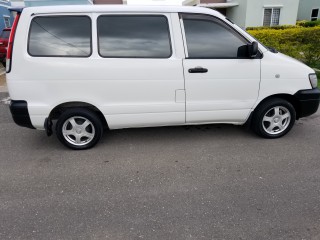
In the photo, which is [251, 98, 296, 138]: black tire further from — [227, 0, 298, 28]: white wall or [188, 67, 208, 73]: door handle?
[227, 0, 298, 28]: white wall

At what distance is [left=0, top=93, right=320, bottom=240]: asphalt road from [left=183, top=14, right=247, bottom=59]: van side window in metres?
1.32

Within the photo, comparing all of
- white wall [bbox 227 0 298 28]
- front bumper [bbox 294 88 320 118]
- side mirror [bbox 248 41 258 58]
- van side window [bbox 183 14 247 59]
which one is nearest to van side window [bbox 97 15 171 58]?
van side window [bbox 183 14 247 59]

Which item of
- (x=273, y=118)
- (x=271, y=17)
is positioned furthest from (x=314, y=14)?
(x=273, y=118)

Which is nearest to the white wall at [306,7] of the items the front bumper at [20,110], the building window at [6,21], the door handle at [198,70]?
the building window at [6,21]

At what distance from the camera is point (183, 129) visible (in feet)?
14.5

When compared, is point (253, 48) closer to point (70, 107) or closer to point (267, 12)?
point (70, 107)

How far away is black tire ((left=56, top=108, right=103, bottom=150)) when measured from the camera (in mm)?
3568

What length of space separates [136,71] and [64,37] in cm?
104

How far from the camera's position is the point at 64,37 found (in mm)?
3375

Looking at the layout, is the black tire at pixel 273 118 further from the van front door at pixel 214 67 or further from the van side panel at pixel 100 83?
the van side panel at pixel 100 83

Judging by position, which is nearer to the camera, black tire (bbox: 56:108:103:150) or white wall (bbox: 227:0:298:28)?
black tire (bbox: 56:108:103:150)

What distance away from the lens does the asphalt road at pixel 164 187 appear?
2312mm

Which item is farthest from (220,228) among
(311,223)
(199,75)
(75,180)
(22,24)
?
(22,24)

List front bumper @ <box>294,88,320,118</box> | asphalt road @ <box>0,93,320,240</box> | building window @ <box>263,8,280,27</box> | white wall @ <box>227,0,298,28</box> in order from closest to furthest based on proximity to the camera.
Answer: asphalt road @ <box>0,93,320,240</box> < front bumper @ <box>294,88,320,118</box> < white wall @ <box>227,0,298,28</box> < building window @ <box>263,8,280,27</box>
